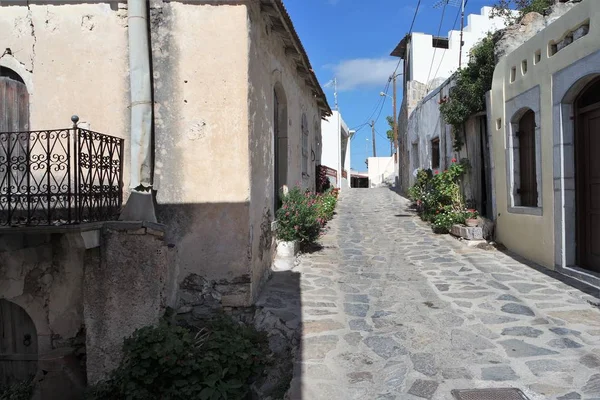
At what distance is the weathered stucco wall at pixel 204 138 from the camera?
191 inches

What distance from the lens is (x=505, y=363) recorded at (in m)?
3.63

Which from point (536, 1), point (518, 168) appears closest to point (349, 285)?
point (518, 168)

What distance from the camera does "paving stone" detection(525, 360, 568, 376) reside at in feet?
11.4

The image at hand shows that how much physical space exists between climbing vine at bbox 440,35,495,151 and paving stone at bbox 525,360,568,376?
6.21 meters

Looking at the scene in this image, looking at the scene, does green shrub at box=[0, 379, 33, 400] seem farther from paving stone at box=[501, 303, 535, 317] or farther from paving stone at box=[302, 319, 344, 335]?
paving stone at box=[501, 303, 535, 317]

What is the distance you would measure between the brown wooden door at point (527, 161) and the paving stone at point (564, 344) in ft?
11.6

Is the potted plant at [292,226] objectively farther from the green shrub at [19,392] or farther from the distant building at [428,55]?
the distant building at [428,55]

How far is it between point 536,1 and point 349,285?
954 cm

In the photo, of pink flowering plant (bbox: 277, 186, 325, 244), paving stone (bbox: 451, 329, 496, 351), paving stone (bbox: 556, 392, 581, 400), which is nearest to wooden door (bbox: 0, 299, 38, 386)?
pink flowering plant (bbox: 277, 186, 325, 244)

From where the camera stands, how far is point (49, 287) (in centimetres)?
475

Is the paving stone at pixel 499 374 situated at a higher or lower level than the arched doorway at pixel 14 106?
lower

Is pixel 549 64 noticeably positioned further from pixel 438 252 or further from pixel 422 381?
pixel 422 381

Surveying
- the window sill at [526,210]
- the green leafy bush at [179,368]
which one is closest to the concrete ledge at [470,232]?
the window sill at [526,210]

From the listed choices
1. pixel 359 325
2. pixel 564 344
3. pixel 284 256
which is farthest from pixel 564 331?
pixel 284 256
